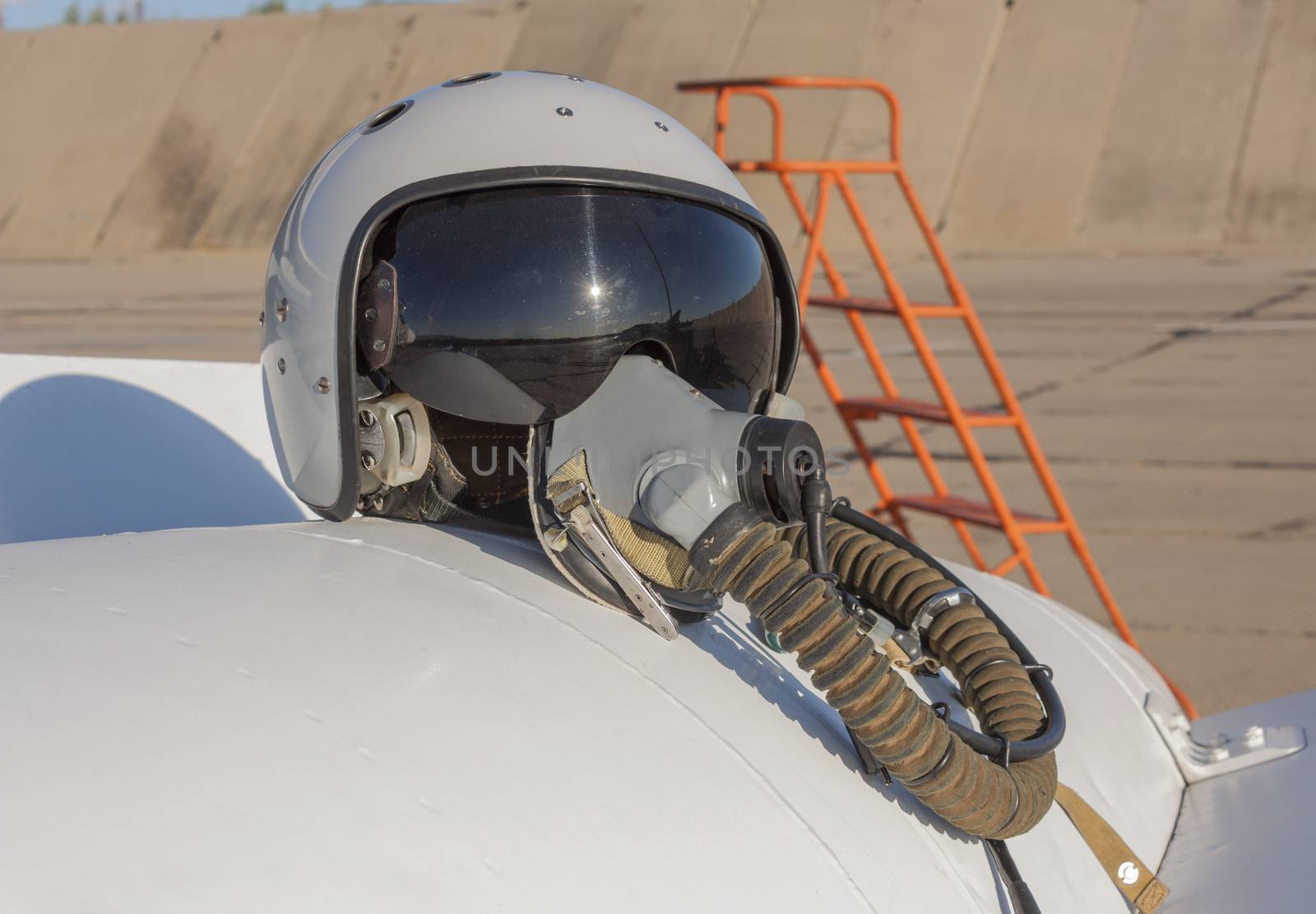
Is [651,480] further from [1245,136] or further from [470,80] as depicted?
[1245,136]

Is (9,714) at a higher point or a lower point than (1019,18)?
higher

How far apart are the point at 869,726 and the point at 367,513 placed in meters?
0.90

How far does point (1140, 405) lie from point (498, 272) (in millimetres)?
7124

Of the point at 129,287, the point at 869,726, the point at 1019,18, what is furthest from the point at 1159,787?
the point at 1019,18

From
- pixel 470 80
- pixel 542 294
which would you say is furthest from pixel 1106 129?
pixel 542 294

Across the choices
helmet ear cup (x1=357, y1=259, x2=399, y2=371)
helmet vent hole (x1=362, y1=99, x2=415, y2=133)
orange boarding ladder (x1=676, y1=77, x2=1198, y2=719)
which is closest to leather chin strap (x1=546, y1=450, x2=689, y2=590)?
helmet ear cup (x1=357, y1=259, x2=399, y2=371)

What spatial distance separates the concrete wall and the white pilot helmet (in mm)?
14869

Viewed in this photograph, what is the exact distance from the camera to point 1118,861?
160cm

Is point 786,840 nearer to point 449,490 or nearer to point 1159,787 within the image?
point 449,490

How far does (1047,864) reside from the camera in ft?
4.92

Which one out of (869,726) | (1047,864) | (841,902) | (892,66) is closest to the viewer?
(841,902)

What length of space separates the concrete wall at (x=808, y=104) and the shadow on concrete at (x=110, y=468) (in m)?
14.3

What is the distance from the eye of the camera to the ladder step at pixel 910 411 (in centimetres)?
399

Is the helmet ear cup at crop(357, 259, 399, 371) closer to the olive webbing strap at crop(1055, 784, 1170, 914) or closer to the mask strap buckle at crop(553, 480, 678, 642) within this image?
the mask strap buckle at crop(553, 480, 678, 642)
